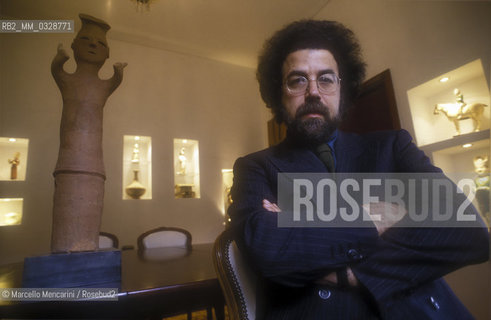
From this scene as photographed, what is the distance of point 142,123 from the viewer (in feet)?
13.6

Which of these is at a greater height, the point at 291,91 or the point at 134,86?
the point at 134,86

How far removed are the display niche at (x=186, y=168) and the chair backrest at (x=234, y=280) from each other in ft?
11.4

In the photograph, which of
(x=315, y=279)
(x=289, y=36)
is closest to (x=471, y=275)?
(x=315, y=279)

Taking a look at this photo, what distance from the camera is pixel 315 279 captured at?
801 millimetres

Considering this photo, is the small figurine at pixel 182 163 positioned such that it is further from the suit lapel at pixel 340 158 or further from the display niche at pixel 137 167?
the suit lapel at pixel 340 158

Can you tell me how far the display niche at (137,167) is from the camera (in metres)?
3.92

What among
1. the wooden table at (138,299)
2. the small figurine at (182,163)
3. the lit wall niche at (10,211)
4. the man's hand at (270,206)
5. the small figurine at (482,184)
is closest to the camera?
the wooden table at (138,299)

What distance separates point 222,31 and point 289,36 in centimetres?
316

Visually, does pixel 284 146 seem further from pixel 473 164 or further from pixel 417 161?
pixel 473 164

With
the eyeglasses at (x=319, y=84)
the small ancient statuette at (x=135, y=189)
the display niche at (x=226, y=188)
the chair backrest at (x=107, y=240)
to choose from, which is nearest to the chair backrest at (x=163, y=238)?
the chair backrest at (x=107, y=240)

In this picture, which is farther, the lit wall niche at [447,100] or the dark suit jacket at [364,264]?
the lit wall niche at [447,100]

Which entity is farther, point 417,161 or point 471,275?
point 471,275

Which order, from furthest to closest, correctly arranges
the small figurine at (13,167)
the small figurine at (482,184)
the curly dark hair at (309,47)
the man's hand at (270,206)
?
the small figurine at (13,167) < the small figurine at (482,184) < the curly dark hair at (309,47) < the man's hand at (270,206)

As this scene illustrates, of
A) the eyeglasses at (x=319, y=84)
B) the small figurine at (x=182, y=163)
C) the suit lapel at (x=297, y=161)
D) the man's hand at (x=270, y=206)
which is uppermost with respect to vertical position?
the small figurine at (x=182, y=163)
